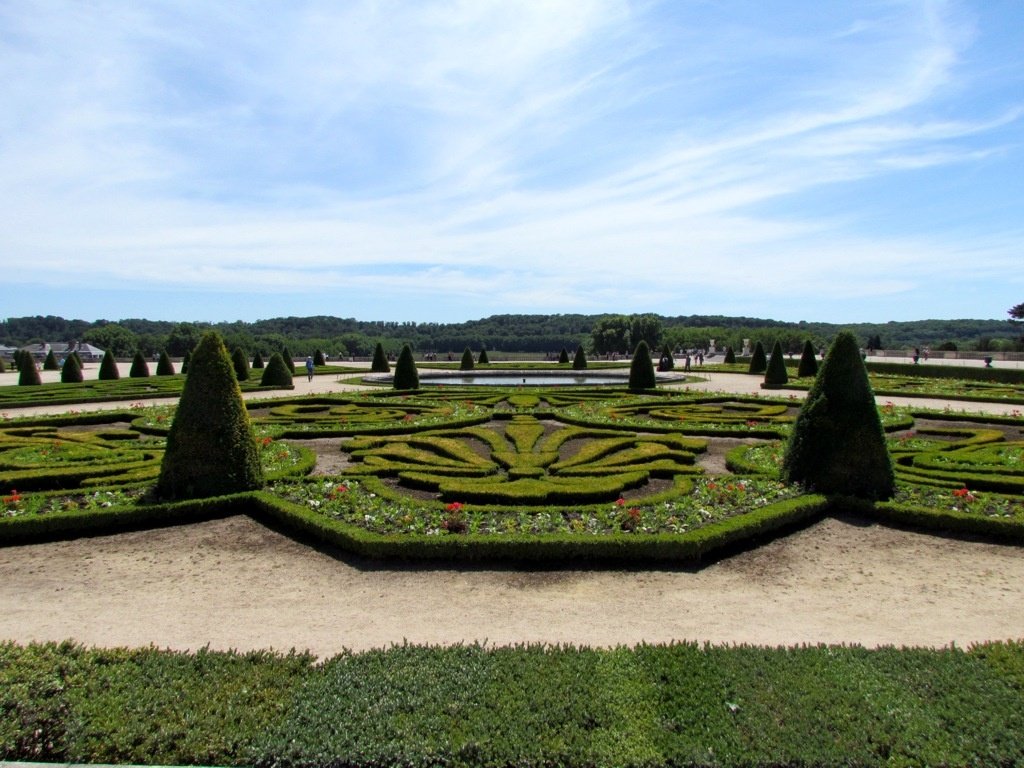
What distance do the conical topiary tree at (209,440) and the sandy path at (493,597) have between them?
123cm

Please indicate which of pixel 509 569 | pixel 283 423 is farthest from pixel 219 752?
pixel 283 423

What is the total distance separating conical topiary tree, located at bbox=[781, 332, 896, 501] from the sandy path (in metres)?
1.33

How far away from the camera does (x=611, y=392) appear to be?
2406 centimetres

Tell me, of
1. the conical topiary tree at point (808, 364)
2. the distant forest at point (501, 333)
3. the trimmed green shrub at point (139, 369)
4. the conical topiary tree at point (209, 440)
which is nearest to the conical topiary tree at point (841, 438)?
the conical topiary tree at point (209, 440)

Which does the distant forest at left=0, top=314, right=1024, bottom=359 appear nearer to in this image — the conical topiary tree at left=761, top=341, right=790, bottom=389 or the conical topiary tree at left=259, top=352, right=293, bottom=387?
the conical topiary tree at left=761, top=341, right=790, bottom=389

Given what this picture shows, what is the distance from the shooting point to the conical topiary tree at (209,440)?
9.73 meters

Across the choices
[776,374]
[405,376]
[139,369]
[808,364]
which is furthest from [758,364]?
[139,369]

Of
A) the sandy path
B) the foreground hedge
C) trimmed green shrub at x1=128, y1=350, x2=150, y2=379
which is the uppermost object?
trimmed green shrub at x1=128, y1=350, x2=150, y2=379

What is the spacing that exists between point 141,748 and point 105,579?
415 cm

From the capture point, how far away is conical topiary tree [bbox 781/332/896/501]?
9.84 m

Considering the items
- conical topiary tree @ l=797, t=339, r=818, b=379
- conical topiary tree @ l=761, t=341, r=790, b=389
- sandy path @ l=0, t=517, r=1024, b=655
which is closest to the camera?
sandy path @ l=0, t=517, r=1024, b=655

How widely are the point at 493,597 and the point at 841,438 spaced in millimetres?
5955

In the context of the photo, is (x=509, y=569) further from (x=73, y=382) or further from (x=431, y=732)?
(x=73, y=382)

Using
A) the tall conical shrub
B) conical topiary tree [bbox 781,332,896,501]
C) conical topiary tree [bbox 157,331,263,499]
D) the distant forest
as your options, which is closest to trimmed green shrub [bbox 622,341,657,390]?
conical topiary tree [bbox 781,332,896,501]
